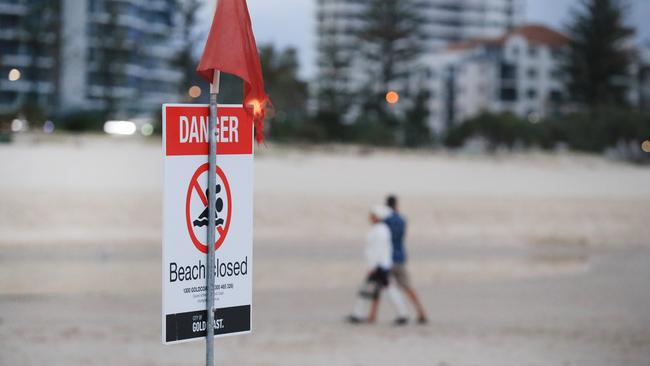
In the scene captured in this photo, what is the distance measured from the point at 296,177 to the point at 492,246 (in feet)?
34.7

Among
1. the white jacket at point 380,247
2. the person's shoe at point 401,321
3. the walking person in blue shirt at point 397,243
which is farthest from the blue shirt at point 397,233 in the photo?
the person's shoe at point 401,321

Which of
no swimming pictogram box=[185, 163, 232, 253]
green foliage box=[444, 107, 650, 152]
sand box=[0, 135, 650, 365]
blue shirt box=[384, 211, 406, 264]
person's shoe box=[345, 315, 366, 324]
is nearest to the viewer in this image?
no swimming pictogram box=[185, 163, 232, 253]

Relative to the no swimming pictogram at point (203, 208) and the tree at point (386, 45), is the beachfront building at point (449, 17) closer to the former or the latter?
the tree at point (386, 45)

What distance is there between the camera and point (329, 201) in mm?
30359

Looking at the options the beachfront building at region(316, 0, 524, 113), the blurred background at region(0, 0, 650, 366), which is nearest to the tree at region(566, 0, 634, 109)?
the blurred background at region(0, 0, 650, 366)

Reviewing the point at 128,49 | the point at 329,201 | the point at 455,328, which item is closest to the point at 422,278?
the point at 455,328

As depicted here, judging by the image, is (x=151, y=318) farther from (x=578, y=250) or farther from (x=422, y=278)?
(x=578, y=250)

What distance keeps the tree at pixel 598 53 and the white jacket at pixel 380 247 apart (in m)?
55.7

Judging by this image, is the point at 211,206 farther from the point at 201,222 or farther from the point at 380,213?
the point at 380,213

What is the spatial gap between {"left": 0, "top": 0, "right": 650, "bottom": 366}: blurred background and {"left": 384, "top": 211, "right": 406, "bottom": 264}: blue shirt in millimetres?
947

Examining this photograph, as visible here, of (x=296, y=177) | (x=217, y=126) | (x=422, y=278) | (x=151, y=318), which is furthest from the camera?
(x=296, y=177)

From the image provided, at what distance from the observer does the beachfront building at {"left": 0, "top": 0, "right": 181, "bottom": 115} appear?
182 feet

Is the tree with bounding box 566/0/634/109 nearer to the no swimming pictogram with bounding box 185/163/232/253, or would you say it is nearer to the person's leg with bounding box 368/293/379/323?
the person's leg with bounding box 368/293/379/323

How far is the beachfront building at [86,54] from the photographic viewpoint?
2190 inches
